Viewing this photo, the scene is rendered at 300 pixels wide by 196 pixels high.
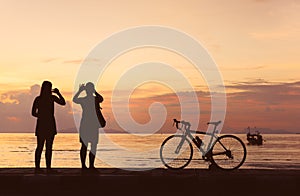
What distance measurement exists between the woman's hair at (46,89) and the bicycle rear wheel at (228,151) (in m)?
5.34

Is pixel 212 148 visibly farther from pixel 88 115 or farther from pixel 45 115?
pixel 45 115

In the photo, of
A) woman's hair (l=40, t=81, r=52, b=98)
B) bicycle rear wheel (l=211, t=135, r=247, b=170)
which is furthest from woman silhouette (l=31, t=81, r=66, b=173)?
bicycle rear wheel (l=211, t=135, r=247, b=170)

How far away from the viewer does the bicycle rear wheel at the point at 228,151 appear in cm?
1675

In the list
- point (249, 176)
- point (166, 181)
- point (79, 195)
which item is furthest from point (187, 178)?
point (79, 195)

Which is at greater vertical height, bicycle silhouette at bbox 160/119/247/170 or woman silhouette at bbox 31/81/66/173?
woman silhouette at bbox 31/81/66/173

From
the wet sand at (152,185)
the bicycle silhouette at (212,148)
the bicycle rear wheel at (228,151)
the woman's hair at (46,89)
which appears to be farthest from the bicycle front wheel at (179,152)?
the woman's hair at (46,89)

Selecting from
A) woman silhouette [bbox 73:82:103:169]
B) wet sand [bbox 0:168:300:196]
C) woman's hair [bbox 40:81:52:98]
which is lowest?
wet sand [bbox 0:168:300:196]

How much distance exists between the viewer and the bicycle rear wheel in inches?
659

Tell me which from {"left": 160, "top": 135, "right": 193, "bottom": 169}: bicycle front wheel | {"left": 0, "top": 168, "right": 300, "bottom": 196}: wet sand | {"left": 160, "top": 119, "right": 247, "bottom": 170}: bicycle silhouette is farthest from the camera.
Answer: {"left": 160, "top": 135, "right": 193, "bottom": 169}: bicycle front wheel

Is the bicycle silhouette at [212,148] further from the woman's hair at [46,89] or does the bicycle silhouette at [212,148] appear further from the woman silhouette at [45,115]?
the woman's hair at [46,89]

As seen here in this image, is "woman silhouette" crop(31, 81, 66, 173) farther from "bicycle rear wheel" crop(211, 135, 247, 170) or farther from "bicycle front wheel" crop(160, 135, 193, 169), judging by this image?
"bicycle rear wheel" crop(211, 135, 247, 170)

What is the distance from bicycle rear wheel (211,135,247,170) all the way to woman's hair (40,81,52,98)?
5341 millimetres

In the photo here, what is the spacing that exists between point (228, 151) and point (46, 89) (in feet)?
19.7

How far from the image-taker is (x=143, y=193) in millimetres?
12812
